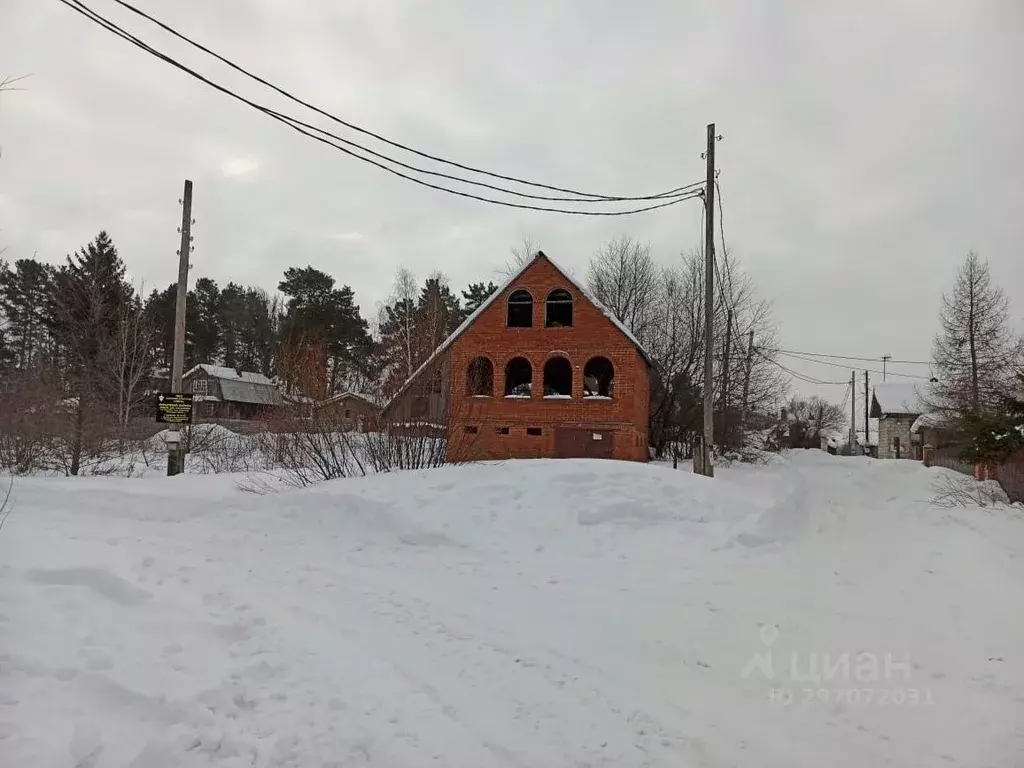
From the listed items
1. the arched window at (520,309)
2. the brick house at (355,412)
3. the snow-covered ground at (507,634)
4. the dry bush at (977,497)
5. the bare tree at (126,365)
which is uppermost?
the arched window at (520,309)

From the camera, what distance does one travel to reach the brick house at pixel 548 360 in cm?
2136

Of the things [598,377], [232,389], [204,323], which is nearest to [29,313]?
[232,389]

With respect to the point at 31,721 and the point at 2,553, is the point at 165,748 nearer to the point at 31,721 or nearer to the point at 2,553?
the point at 31,721

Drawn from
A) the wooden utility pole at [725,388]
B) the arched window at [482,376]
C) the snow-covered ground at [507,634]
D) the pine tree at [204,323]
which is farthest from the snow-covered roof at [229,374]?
the snow-covered ground at [507,634]

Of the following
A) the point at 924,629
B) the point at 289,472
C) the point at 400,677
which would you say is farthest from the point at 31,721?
the point at 289,472

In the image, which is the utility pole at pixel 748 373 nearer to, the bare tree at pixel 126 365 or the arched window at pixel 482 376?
the arched window at pixel 482 376

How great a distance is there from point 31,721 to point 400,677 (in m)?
1.94

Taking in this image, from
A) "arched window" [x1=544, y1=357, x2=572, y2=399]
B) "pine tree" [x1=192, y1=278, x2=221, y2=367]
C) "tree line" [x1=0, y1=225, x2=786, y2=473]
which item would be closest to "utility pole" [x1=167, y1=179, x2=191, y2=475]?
"tree line" [x1=0, y1=225, x2=786, y2=473]

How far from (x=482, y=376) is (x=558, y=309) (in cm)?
394

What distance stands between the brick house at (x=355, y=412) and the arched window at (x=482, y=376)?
1098 cm

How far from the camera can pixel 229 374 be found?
4750cm

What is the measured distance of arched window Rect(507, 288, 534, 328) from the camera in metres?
23.1

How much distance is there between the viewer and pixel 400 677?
158 inches

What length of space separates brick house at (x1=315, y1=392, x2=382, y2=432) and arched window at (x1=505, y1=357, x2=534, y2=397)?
37.0 feet
